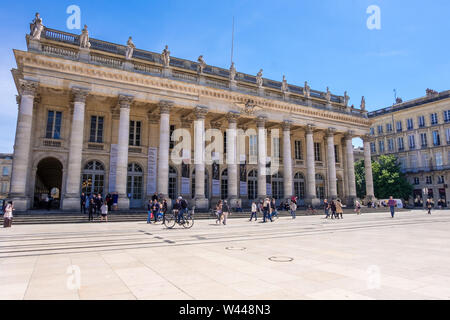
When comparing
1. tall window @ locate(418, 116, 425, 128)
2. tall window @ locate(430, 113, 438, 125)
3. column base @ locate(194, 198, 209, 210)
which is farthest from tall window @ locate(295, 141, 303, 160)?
tall window @ locate(430, 113, 438, 125)

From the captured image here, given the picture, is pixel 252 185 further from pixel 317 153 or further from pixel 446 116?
pixel 446 116

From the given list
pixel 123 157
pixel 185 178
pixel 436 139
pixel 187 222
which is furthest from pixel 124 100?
pixel 436 139

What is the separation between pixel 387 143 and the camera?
50312 millimetres

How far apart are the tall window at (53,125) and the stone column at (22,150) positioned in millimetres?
3625

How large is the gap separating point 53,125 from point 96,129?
128 inches

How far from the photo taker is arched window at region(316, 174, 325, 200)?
35.3 metres

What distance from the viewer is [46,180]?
93.9 ft

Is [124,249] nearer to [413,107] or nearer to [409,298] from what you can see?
[409,298]

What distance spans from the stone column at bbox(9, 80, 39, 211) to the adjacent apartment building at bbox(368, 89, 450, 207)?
46842 millimetres

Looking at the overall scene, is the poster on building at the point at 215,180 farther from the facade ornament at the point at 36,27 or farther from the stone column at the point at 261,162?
the facade ornament at the point at 36,27

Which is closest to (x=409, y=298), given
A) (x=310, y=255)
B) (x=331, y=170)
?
(x=310, y=255)

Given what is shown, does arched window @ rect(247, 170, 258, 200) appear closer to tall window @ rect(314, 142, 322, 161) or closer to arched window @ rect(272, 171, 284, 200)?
arched window @ rect(272, 171, 284, 200)

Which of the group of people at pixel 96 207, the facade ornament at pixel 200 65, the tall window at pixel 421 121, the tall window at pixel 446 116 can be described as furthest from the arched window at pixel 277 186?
the tall window at pixel 446 116

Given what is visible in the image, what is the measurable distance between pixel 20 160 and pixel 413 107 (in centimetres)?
5322
